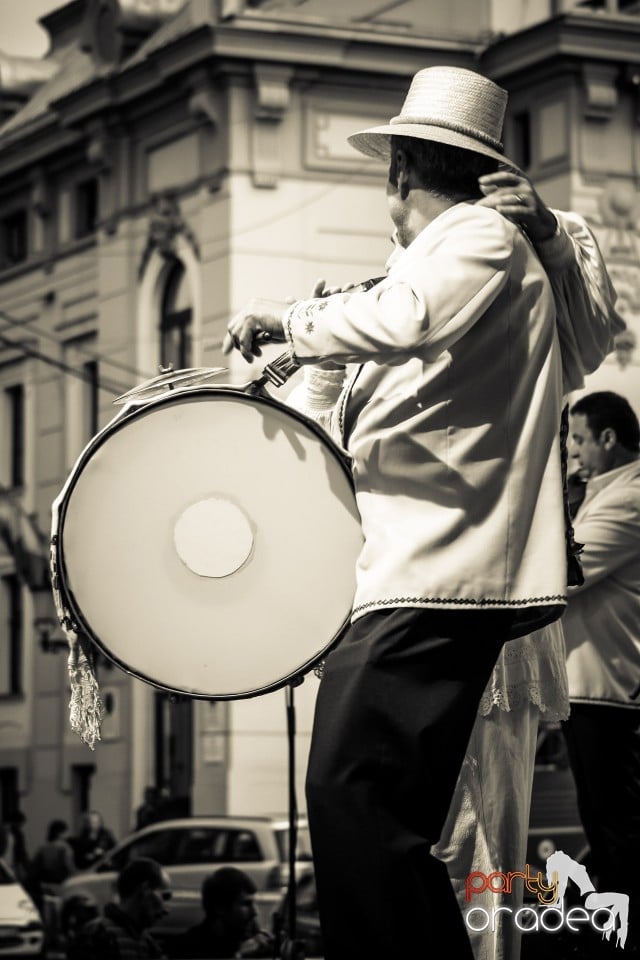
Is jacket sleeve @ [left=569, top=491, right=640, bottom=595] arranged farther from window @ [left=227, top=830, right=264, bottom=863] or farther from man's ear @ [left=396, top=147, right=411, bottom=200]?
window @ [left=227, top=830, right=264, bottom=863]

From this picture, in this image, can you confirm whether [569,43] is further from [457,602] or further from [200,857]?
[457,602]

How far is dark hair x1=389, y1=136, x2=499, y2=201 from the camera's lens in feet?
9.85

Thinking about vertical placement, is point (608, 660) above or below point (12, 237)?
below

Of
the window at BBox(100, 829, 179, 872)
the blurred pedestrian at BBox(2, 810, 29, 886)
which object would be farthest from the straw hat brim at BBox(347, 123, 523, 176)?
the blurred pedestrian at BBox(2, 810, 29, 886)

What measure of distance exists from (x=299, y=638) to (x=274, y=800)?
10465 millimetres

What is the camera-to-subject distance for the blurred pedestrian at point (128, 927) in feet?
19.9

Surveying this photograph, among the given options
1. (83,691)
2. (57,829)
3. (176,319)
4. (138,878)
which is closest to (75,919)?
(138,878)

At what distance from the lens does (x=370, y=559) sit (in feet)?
9.52

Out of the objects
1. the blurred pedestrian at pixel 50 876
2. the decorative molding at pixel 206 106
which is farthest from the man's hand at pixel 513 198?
the decorative molding at pixel 206 106

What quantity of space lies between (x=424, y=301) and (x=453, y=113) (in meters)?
0.36

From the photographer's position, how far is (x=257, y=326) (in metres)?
2.98

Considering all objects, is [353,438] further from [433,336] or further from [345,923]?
[345,923]

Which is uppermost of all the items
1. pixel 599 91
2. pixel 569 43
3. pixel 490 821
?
pixel 569 43

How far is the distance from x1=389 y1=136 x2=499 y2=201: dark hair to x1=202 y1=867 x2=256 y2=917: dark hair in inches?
164
